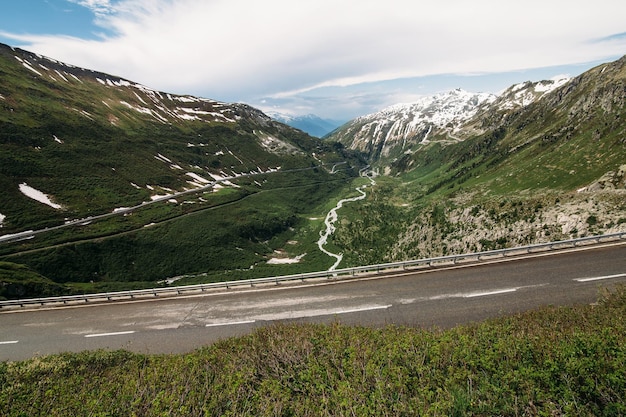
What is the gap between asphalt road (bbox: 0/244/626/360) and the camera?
64.8 feet

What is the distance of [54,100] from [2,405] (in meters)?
227

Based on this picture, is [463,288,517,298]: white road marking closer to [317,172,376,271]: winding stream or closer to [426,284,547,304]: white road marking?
[426,284,547,304]: white road marking

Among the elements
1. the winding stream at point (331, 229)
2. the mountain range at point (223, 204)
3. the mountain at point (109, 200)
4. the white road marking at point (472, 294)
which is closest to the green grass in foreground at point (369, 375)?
the white road marking at point (472, 294)

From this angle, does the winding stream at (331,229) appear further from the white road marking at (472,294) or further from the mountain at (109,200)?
the white road marking at (472,294)

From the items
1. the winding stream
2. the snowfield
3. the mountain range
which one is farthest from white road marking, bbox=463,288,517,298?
the snowfield

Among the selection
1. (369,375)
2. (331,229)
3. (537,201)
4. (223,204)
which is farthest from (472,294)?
(223,204)

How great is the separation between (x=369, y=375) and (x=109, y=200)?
139m

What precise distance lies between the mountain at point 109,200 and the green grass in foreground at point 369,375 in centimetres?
7851

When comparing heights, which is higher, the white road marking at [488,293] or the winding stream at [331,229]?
the white road marking at [488,293]

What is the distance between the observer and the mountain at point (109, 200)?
88625mm

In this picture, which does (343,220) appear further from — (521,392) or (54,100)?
(54,100)

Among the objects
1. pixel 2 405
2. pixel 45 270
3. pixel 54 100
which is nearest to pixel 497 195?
pixel 2 405

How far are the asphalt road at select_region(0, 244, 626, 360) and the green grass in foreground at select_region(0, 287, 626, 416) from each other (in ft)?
15.0

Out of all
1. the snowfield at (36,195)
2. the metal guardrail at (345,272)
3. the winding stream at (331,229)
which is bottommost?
the winding stream at (331,229)
